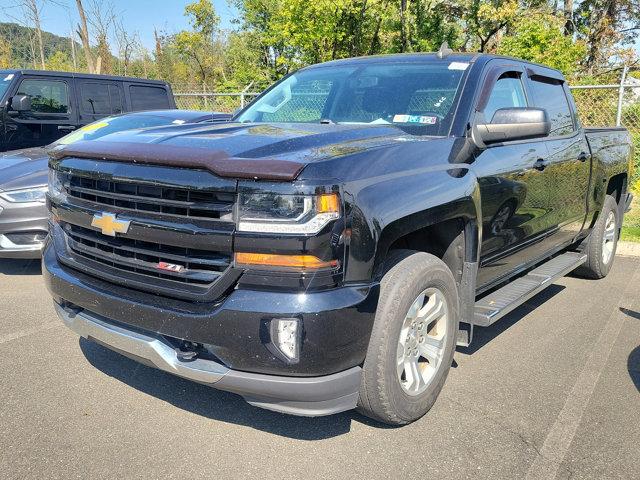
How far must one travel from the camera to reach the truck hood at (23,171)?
5367 millimetres

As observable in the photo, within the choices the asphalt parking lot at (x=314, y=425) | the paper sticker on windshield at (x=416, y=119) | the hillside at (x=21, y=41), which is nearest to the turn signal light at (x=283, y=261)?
the asphalt parking lot at (x=314, y=425)

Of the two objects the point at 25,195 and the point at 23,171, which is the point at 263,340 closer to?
the point at 25,195

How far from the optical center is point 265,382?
2.32m

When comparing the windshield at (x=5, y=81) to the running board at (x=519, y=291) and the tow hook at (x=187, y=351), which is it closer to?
the tow hook at (x=187, y=351)

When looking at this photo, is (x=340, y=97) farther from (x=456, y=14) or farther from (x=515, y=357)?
(x=456, y=14)

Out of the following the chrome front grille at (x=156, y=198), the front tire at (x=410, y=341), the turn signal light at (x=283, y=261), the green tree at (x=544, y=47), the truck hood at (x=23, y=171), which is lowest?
the front tire at (x=410, y=341)

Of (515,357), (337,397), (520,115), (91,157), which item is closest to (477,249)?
(520,115)

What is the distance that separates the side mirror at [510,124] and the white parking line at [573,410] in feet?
5.11

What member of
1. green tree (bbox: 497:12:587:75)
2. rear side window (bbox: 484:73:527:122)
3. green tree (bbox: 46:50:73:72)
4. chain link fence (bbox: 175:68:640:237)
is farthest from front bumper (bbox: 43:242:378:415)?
green tree (bbox: 46:50:73:72)

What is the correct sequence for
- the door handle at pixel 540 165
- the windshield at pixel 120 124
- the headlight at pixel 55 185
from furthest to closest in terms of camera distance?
the windshield at pixel 120 124, the door handle at pixel 540 165, the headlight at pixel 55 185

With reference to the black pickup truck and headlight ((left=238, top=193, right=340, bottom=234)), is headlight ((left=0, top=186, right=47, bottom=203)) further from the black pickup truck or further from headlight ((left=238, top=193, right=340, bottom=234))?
headlight ((left=238, top=193, right=340, bottom=234))

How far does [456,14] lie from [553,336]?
1767cm

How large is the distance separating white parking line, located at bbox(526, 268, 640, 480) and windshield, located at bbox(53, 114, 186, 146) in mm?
4807

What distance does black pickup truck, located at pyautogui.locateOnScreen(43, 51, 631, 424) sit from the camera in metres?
2.27
